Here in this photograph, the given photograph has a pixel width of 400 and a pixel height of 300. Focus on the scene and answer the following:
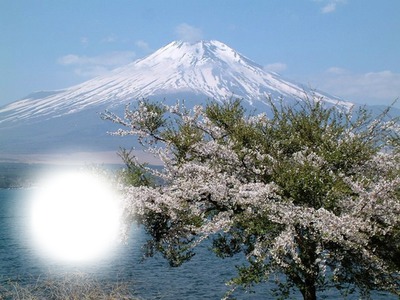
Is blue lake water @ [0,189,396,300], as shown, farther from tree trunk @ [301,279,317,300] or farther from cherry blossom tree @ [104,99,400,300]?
tree trunk @ [301,279,317,300]

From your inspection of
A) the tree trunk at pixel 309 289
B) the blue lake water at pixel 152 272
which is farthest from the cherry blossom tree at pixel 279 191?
the blue lake water at pixel 152 272

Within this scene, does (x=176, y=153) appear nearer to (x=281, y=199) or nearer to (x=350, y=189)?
(x=281, y=199)

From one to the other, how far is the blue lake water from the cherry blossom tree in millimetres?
12227

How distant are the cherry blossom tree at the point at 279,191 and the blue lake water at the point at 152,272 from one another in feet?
40.1

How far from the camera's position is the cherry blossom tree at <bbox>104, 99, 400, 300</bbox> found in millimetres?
13562

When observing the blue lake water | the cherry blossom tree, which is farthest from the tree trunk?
the blue lake water

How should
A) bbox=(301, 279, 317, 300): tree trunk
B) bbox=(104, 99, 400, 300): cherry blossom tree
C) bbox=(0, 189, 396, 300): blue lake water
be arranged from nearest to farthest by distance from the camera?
bbox=(104, 99, 400, 300): cherry blossom tree, bbox=(301, 279, 317, 300): tree trunk, bbox=(0, 189, 396, 300): blue lake water

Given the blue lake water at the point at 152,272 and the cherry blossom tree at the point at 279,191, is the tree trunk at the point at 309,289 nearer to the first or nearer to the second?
the cherry blossom tree at the point at 279,191

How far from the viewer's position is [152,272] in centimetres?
5281

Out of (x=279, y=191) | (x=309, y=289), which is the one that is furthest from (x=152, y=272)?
(x=279, y=191)

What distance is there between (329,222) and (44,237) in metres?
91.7

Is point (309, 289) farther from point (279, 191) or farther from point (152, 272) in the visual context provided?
point (152, 272)

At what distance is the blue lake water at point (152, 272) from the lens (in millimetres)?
42406

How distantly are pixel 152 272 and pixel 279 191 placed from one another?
134 feet
